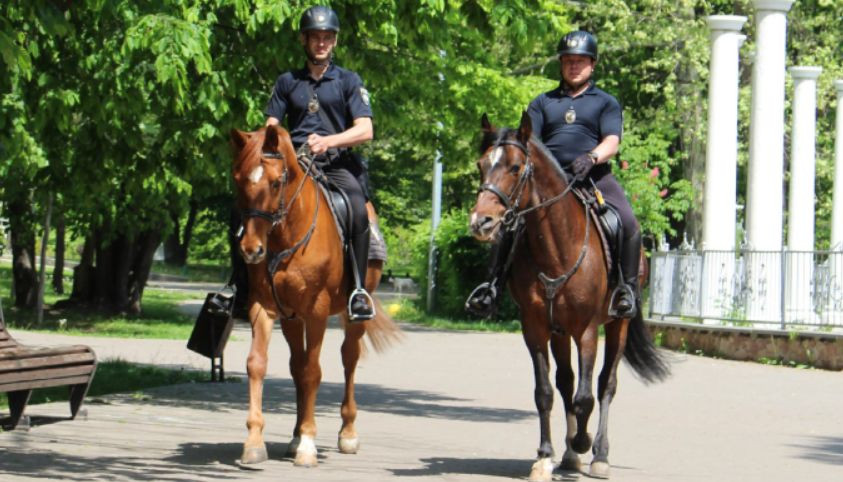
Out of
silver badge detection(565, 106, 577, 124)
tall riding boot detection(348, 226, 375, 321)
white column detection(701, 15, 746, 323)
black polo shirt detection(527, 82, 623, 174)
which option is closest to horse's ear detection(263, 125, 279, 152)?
tall riding boot detection(348, 226, 375, 321)

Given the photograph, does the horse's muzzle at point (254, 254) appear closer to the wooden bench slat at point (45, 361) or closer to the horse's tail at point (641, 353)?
the wooden bench slat at point (45, 361)

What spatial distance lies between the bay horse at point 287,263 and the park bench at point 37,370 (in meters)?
2.05

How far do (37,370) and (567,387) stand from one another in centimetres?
389

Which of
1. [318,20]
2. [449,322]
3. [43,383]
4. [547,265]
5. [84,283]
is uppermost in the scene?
[318,20]

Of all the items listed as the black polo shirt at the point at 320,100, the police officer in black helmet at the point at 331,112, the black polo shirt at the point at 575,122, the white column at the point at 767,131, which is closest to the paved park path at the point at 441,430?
the police officer in black helmet at the point at 331,112

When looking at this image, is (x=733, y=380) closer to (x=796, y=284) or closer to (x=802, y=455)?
(x=796, y=284)

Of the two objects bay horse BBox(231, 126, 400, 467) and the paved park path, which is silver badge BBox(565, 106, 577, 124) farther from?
the paved park path

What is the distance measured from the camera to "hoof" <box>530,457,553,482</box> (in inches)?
396

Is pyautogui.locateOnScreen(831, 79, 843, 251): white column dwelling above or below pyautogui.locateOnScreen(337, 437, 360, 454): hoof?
above

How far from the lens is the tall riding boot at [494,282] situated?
10.5m

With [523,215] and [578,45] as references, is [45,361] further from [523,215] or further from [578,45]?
[578,45]

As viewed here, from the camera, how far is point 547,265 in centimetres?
1034

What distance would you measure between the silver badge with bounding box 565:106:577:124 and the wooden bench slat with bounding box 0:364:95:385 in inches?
167

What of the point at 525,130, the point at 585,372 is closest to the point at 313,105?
the point at 525,130
